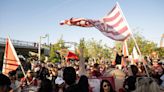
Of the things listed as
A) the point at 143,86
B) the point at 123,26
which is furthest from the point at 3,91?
the point at 123,26

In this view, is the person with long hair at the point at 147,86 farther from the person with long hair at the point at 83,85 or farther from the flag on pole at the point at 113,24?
the flag on pole at the point at 113,24

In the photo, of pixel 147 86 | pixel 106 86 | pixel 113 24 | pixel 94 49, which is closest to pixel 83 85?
pixel 106 86

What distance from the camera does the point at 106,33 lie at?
798cm

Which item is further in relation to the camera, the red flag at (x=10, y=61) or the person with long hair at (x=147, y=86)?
the red flag at (x=10, y=61)

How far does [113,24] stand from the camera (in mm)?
8273

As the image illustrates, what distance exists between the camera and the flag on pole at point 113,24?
7555 mm

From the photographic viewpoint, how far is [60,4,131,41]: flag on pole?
7.55m

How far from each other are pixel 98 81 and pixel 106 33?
2074 mm

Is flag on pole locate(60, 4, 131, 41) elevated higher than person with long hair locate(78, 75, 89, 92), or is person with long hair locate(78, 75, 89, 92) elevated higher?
flag on pole locate(60, 4, 131, 41)

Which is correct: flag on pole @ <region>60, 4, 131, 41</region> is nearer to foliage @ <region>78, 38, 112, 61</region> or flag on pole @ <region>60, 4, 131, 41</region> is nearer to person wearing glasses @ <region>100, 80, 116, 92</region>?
person wearing glasses @ <region>100, 80, 116, 92</region>

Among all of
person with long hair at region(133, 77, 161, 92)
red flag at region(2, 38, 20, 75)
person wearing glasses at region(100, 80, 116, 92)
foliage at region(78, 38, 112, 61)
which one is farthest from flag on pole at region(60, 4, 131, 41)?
foliage at region(78, 38, 112, 61)

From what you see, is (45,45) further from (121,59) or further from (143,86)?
(143,86)

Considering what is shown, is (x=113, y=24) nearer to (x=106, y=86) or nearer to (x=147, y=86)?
(x=106, y=86)

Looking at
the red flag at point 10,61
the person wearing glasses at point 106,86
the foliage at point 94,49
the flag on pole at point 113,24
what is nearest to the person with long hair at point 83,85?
the person wearing glasses at point 106,86
